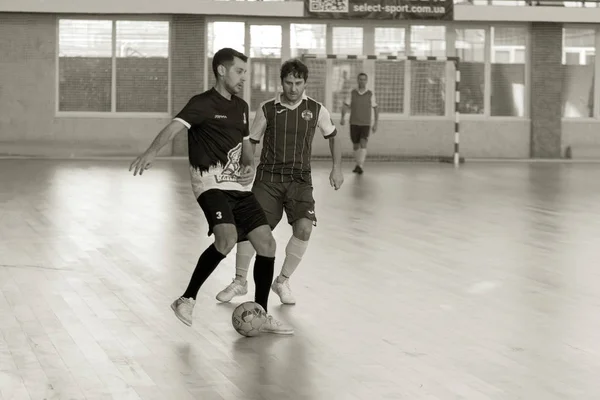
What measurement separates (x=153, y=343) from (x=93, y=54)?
77.1 ft

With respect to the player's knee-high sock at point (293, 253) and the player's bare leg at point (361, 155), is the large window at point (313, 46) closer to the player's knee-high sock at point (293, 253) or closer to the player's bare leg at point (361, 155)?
the player's bare leg at point (361, 155)

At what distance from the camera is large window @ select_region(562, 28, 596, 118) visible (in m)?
31.4

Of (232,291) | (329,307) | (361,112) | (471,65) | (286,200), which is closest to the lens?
(329,307)

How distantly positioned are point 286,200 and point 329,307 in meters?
0.88

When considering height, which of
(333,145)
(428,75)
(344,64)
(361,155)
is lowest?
(361,155)

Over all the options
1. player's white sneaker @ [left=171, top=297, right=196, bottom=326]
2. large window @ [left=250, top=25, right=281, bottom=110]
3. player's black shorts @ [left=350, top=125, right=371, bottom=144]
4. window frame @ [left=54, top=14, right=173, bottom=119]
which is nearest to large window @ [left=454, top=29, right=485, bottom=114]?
large window @ [left=250, top=25, right=281, bottom=110]

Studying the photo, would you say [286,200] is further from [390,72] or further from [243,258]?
[390,72]

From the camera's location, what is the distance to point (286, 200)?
30.2ft

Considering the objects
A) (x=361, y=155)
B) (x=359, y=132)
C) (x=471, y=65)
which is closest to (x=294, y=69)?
(x=361, y=155)

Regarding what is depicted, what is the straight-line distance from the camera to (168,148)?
30484 millimetres

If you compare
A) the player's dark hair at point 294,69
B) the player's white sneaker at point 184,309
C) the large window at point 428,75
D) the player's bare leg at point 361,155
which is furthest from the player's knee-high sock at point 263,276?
the large window at point 428,75

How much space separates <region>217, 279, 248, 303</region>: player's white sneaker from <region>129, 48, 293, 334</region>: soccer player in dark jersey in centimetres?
102

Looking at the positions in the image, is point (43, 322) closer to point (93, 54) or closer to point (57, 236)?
point (57, 236)

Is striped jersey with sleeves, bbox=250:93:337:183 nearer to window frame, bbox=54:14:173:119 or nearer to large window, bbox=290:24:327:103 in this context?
window frame, bbox=54:14:173:119
